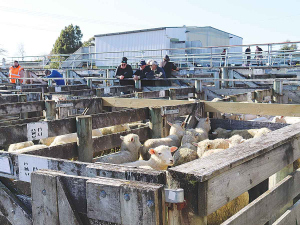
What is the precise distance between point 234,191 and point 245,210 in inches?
8.5

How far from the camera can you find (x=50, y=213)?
76.8 inches

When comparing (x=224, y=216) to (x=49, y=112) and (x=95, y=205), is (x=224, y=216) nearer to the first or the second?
(x=95, y=205)

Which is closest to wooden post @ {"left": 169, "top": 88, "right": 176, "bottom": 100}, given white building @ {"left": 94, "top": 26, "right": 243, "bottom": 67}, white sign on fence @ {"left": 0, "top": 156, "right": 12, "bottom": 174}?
white sign on fence @ {"left": 0, "top": 156, "right": 12, "bottom": 174}

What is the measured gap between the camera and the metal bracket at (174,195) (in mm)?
1601

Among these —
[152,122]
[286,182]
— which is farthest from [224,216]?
[152,122]

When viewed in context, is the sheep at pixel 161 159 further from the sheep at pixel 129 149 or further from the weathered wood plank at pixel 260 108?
the weathered wood plank at pixel 260 108

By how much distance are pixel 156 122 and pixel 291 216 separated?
107 inches

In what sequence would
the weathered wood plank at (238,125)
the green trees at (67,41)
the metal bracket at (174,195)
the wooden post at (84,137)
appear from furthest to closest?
1. the green trees at (67,41)
2. the weathered wood plank at (238,125)
3. the wooden post at (84,137)
4. the metal bracket at (174,195)

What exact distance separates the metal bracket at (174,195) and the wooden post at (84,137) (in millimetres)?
2387

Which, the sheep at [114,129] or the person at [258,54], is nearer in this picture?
the sheep at [114,129]

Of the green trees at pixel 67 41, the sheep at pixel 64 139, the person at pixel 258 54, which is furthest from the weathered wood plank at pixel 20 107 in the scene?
the green trees at pixel 67 41

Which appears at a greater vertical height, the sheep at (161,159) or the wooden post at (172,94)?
the wooden post at (172,94)

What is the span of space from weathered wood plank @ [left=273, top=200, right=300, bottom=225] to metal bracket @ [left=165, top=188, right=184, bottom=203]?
1038 millimetres

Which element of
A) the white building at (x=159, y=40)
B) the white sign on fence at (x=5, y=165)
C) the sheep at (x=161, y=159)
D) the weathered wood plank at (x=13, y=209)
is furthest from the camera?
the white building at (x=159, y=40)
